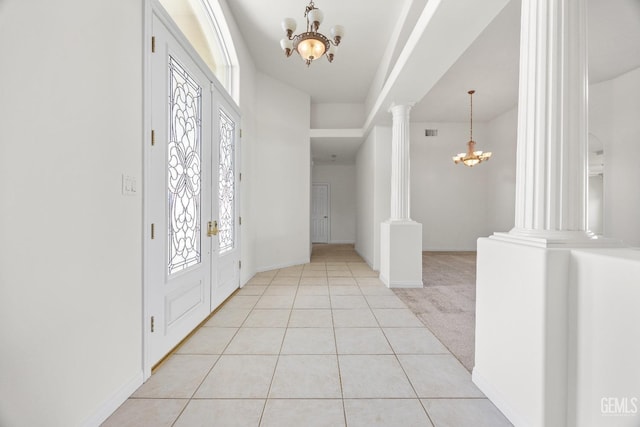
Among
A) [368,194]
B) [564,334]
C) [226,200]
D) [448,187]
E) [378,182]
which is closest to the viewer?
[564,334]

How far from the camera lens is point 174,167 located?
7.38 ft

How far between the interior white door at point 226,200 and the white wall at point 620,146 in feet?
21.6

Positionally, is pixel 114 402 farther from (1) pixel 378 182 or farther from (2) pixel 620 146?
(2) pixel 620 146

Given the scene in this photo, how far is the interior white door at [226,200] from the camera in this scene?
309 centimetres

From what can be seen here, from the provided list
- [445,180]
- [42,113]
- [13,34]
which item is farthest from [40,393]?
[445,180]

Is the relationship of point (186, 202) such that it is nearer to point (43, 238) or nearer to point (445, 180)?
point (43, 238)

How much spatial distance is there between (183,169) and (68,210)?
1180mm

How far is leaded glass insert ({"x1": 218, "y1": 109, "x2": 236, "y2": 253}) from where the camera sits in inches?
132

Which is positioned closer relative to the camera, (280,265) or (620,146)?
(620,146)

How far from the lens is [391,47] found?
3.84 meters

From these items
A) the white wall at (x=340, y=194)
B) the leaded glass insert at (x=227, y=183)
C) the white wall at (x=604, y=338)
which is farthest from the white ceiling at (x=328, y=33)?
the white wall at (x=340, y=194)

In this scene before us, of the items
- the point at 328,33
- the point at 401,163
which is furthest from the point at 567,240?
the point at 328,33

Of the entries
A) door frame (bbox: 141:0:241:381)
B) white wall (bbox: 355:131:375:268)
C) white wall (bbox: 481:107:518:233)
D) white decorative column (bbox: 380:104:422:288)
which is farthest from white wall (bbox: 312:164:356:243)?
door frame (bbox: 141:0:241:381)

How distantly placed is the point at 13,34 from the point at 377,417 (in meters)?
2.48
